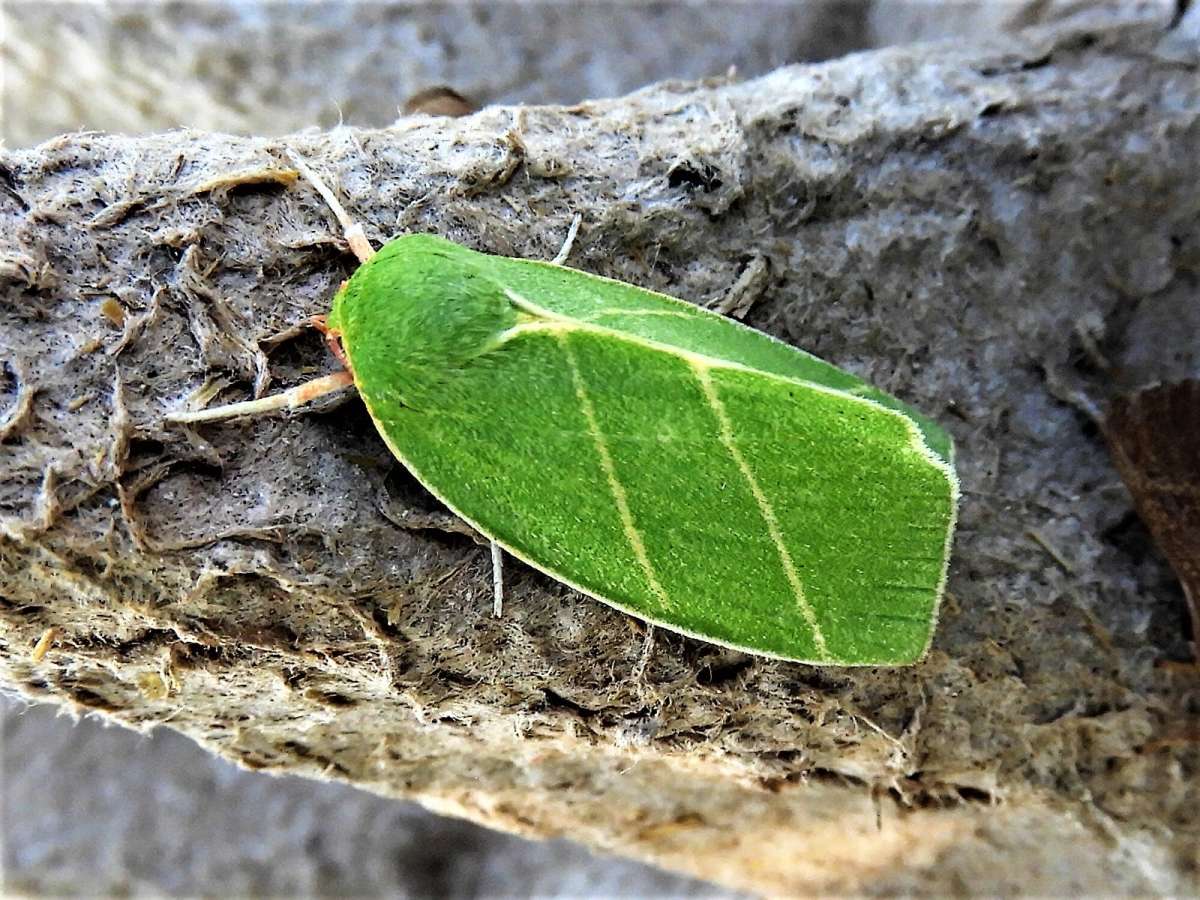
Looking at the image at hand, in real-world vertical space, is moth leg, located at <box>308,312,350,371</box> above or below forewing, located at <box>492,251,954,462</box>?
below

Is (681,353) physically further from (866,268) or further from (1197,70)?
(1197,70)

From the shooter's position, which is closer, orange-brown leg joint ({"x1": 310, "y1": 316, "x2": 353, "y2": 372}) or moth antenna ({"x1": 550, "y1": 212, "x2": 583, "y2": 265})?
orange-brown leg joint ({"x1": 310, "y1": 316, "x2": 353, "y2": 372})

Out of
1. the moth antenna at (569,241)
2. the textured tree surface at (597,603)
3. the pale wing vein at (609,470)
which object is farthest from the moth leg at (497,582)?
the moth antenna at (569,241)

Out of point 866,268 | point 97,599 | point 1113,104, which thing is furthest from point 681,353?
point 1113,104

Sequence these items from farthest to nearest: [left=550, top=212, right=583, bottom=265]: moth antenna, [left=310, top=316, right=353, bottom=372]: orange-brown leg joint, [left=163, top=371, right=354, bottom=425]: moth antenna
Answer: [left=550, top=212, right=583, bottom=265]: moth antenna → [left=310, top=316, right=353, bottom=372]: orange-brown leg joint → [left=163, top=371, right=354, bottom=425]: moth antenna

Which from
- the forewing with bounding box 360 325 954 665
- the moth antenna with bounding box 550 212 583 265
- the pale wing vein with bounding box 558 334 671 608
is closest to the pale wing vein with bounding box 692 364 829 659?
the forewing with bounding box 360 325 954 665

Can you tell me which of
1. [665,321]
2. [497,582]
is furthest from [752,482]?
[497,582]

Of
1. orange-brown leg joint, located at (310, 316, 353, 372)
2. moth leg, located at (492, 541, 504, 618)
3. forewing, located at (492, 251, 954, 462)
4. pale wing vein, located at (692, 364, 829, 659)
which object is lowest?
moth leg, located at (492, 541, 504, 618)

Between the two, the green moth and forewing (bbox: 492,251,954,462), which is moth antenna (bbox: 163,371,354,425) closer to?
the green moth
